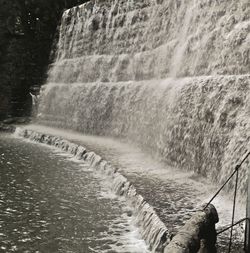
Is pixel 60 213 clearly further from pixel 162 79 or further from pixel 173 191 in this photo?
pixel 162 79

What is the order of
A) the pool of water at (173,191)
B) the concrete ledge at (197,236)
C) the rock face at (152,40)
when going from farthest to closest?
the rock face at (152,40), the pool of water at (173,191), the concrete ledge at (197,236)

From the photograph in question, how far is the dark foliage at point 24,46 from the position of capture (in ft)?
93.3

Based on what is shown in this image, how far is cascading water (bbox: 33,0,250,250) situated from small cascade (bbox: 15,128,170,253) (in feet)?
5.53

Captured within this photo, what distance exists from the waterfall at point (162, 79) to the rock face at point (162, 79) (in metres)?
0.03

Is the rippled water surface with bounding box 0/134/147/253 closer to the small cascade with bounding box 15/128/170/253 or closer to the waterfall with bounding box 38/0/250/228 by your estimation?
the small cascade with bounding box 15/128/170/253

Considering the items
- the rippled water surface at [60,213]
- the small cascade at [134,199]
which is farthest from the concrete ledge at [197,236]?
the rippled water surface at [60,213]

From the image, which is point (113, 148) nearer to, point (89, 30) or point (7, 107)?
point (89, 30)

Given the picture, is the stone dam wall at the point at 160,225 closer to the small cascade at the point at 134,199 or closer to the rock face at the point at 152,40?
the small cascade at the point at 134,199

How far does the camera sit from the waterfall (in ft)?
30.8

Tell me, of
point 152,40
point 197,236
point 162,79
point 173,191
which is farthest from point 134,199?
point 152,40

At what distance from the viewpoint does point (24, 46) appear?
29781 mm

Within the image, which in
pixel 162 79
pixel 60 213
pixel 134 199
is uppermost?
pixel 162 79

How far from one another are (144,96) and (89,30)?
9458 millimetres

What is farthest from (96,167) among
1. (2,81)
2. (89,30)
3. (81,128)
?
(2,81)
